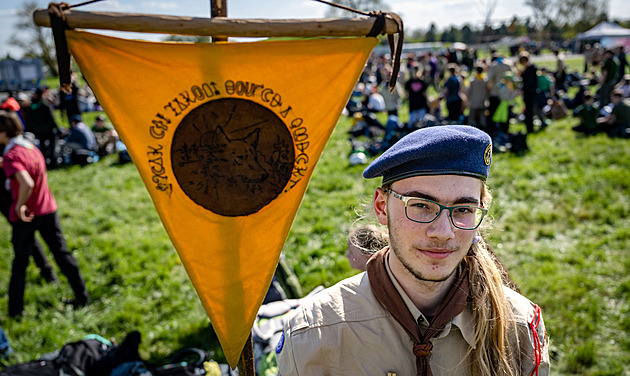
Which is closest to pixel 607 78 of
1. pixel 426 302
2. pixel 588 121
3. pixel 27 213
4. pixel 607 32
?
pixel 588 121

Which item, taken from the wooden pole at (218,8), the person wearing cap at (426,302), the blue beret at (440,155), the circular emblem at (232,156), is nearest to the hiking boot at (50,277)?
the circular emblem at (232,156)

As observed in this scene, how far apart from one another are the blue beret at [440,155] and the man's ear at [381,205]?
73mm

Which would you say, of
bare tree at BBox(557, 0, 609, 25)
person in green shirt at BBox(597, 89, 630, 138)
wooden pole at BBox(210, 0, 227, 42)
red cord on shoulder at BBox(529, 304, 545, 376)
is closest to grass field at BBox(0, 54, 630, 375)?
person in green shirt at BBox(597, 89, 630, 138)

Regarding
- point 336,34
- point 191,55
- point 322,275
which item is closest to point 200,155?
point 191,55

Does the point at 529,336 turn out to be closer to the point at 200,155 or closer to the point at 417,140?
the point at 417,140

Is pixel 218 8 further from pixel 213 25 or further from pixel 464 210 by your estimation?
Answer: pixel 464 210

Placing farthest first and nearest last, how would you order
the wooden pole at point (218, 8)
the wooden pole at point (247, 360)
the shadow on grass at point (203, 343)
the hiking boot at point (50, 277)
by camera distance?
the hiking boot at point (50, 277) < the shadow on grass at point (203, 343) < the wooden pole at point (247, 360) < the wooden pole at point (218, 8)

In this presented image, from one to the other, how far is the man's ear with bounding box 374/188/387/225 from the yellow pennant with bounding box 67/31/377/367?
1.13 ft

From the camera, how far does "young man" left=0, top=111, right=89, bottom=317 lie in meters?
3.89

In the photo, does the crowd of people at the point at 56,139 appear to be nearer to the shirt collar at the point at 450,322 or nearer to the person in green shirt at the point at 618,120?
the shirt collar at the point at 450,322

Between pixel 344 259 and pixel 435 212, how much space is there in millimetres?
3270

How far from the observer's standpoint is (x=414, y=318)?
1592 mm

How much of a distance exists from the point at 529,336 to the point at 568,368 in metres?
1.94

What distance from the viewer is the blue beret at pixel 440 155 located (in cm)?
153
